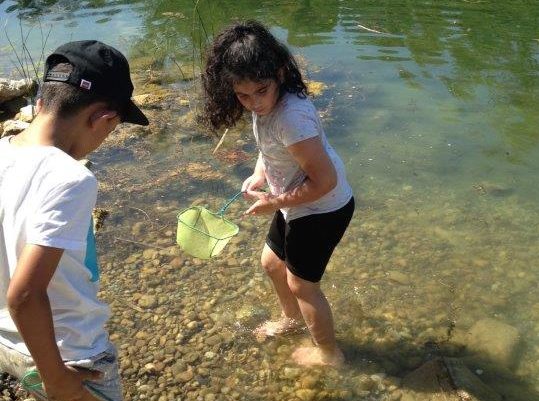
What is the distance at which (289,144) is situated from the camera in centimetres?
222

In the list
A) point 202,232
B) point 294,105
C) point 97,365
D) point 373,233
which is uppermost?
point 294,105

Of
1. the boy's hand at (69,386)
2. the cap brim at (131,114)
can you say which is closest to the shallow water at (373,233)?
the boy's hand at (69,386)

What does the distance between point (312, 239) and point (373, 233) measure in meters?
1.82

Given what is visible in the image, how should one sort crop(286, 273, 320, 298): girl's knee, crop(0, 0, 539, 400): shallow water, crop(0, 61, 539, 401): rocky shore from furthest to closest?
crop(0, 0, 539, 400): shallow water → crop(0, 61, 539, 401): rocky shore → crop(286, 273, 320, 298): girl's knee

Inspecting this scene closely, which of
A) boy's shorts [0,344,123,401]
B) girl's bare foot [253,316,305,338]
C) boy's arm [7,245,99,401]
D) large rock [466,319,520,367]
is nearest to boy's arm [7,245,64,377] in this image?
boy's arm [7,245,99,401]

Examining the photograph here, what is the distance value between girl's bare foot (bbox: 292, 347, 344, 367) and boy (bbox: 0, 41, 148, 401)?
55.2 inches

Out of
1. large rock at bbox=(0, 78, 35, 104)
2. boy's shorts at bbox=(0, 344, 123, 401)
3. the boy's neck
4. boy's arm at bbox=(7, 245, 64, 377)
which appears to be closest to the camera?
boy's arm at bbox=(7, 245, 64, 377)

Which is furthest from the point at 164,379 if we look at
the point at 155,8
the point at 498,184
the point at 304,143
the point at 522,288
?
the point at 155,8

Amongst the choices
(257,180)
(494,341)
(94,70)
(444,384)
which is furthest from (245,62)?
(494,341)

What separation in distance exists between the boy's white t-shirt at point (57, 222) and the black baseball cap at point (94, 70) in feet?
0.72

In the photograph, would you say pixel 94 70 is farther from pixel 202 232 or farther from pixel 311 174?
pixel 202 232

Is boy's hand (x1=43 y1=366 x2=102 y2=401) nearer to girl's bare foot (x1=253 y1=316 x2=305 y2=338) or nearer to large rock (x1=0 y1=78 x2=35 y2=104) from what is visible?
girl's bare foot (x1=253 y1=316 x2=305 y2=338)

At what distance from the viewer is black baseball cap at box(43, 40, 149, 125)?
64.4 inches

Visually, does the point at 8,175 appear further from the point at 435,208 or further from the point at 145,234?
the point at 435,208
